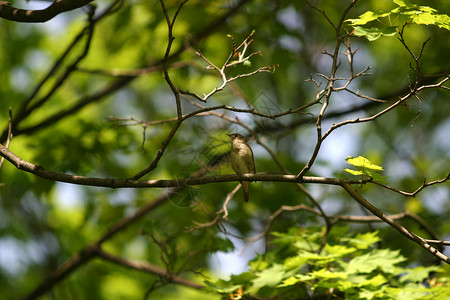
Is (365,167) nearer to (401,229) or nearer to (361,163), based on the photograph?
(361,163)

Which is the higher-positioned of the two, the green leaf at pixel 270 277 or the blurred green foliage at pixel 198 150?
the blurred green foliage at pixel 198 150

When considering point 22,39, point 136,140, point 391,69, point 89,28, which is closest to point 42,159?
point 136,140

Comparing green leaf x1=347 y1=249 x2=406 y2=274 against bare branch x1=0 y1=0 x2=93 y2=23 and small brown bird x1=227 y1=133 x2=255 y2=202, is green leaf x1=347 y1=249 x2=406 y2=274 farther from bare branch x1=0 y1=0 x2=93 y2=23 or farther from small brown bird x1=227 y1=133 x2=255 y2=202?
bare branch x1=0 y1=0 x2=93 y2=23

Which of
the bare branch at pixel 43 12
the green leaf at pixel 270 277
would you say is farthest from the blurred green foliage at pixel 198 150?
the bare branch at pixel 43 12

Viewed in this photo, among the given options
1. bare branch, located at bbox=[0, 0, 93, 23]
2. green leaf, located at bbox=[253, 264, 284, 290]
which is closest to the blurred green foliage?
green leaf, located at bbox=[253, 264, 284, 290]

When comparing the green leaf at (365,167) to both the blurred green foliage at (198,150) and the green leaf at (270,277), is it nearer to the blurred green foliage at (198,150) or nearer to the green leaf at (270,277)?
the blurred green foliage at (198,150)

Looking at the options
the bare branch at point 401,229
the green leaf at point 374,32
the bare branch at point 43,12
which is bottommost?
the bare branch at point 401,229

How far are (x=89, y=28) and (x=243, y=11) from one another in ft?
8.66

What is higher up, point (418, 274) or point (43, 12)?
point (43, 12)

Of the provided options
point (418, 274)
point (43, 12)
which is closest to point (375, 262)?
point (418, 274)

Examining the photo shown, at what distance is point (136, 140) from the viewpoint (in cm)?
632

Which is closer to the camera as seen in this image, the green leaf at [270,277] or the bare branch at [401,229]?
the bare branch at [401,229]

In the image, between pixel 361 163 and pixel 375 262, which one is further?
pixel 375 262

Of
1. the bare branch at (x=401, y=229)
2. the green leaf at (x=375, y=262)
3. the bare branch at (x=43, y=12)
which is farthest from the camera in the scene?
the green leaf at (x=375, y=262)
